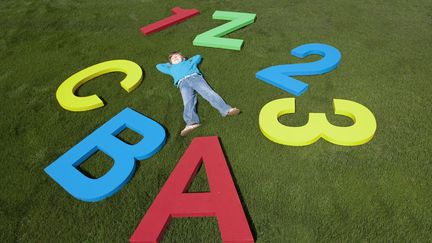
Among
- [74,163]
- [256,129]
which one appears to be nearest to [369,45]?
[256,129]

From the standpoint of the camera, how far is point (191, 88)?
12.9 ft

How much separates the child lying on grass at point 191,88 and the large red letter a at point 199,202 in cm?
49

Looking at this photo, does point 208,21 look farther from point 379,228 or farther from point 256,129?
point 379,228

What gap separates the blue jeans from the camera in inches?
140

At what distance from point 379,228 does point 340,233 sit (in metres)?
0.33

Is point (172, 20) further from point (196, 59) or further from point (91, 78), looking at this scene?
point (91, 78)

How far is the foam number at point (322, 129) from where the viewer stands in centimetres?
315

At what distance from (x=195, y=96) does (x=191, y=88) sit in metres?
0.13

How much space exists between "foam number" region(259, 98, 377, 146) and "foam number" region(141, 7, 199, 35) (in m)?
2.96

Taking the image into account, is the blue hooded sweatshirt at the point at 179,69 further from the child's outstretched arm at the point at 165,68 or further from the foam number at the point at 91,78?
the foam number at the point at 91,78

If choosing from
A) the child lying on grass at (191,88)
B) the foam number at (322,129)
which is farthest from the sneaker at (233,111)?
the foam number at (322,129)

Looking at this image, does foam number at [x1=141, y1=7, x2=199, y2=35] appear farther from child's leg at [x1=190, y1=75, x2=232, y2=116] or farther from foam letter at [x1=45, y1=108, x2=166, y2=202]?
foam letter at [x1=45, y1=108, x2=166, y2=202]

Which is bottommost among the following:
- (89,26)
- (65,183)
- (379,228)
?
(379,228)

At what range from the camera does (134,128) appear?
3520mm
